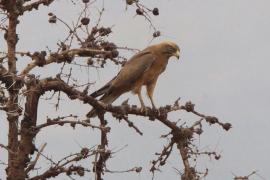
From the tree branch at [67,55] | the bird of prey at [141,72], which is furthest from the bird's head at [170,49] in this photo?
the tree branch at [67,55]

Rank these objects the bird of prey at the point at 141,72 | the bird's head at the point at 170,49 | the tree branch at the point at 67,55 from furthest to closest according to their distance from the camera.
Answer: the bird's head at the point at 170,49
the bird of prey at the point at 141,72
the tree branch at the point at 67,55

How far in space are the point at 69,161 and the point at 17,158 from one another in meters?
0.72

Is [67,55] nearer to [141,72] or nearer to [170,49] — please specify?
[141,72]

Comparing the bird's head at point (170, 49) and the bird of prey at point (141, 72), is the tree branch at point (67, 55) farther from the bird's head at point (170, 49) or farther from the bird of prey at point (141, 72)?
the bird's head at point (170, 49)

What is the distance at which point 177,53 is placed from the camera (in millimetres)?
11430

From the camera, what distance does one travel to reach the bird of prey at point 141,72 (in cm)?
1023

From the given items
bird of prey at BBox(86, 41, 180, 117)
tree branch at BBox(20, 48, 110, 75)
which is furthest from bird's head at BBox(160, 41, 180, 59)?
tree branch at BBox(20, 48, 110, 75)

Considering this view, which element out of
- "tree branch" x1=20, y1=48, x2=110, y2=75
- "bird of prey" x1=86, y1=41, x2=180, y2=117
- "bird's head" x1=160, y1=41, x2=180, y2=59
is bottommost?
"tree branch" x1=20, y1=48, x2=110, y2=75

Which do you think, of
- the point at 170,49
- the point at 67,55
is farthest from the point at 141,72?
the point at 67,55

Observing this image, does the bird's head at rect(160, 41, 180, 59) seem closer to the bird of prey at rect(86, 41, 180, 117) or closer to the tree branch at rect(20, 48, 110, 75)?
the bird of prey at rect(86, 41, 180, 117)

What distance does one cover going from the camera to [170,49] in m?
11.4

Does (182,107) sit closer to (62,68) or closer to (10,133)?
(62,68)

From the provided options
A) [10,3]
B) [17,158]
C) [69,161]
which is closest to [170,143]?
[69,161]

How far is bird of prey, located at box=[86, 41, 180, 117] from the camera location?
33.6 ft
